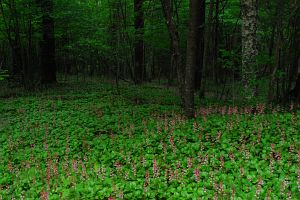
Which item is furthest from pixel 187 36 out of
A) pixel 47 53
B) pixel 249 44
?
pixel 47 53

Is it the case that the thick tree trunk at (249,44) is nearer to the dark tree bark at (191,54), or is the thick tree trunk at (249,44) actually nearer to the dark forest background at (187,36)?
the dark forest background at (187,36)

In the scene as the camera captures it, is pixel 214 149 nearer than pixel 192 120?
Yes

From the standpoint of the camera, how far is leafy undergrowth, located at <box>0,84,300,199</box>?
5176mm

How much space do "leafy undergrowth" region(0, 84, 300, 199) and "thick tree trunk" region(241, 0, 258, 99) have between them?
1.70 meters

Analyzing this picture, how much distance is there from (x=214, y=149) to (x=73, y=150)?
378cm

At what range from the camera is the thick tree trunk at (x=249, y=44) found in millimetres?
10026

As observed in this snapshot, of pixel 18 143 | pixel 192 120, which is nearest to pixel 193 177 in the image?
pixel 192 120

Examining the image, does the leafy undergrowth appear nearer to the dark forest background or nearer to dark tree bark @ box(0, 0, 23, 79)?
the dark forest background

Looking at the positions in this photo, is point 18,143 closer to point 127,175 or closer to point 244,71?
point 127,175

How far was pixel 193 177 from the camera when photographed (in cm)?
542

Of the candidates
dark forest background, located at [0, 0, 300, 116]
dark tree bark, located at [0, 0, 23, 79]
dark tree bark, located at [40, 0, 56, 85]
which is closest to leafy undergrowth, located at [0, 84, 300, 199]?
dark forest background, located at [0, 0, 300, 116]

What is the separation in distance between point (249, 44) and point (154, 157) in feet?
19.3

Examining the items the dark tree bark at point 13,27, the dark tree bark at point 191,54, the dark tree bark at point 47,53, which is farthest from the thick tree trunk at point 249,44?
the dark tree bark at point 47,53

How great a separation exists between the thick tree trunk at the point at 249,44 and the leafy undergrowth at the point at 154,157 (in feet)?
5.58
